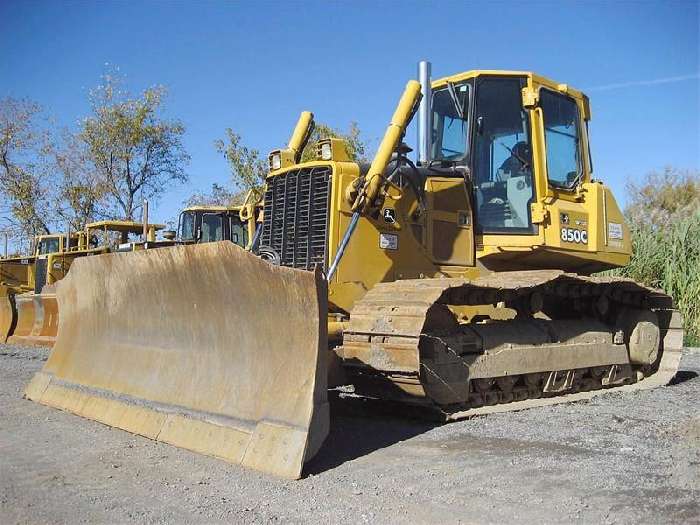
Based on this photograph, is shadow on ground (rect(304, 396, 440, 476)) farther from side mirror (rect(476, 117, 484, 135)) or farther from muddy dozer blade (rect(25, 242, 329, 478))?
side mirror (rect(476, 117, 484, 135))

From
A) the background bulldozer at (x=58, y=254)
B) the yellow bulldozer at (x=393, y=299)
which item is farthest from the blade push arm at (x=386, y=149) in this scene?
the background bulldozer at (x=58, y=254)

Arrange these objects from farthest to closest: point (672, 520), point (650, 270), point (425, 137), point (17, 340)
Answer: point (650, 270) → point (17, 340) → point (425, 137) → point (672, 520)

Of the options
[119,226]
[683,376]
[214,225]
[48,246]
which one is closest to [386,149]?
[683,376]

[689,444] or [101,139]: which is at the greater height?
[101,139]

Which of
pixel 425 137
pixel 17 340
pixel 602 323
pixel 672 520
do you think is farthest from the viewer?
pixel 17 340

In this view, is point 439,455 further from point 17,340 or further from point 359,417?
point 17,340

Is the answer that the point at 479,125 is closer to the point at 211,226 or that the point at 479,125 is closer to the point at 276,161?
the point at 276,161

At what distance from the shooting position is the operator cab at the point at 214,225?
50.3 feet

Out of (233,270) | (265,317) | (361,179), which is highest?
(361,179)

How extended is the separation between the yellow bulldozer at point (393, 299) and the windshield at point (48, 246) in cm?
1450

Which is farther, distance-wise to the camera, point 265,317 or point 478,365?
point 478,365

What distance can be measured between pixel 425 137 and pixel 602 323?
2.82 meters

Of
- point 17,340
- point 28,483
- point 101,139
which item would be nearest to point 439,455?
point 28,483

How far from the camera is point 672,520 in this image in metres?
3.41
